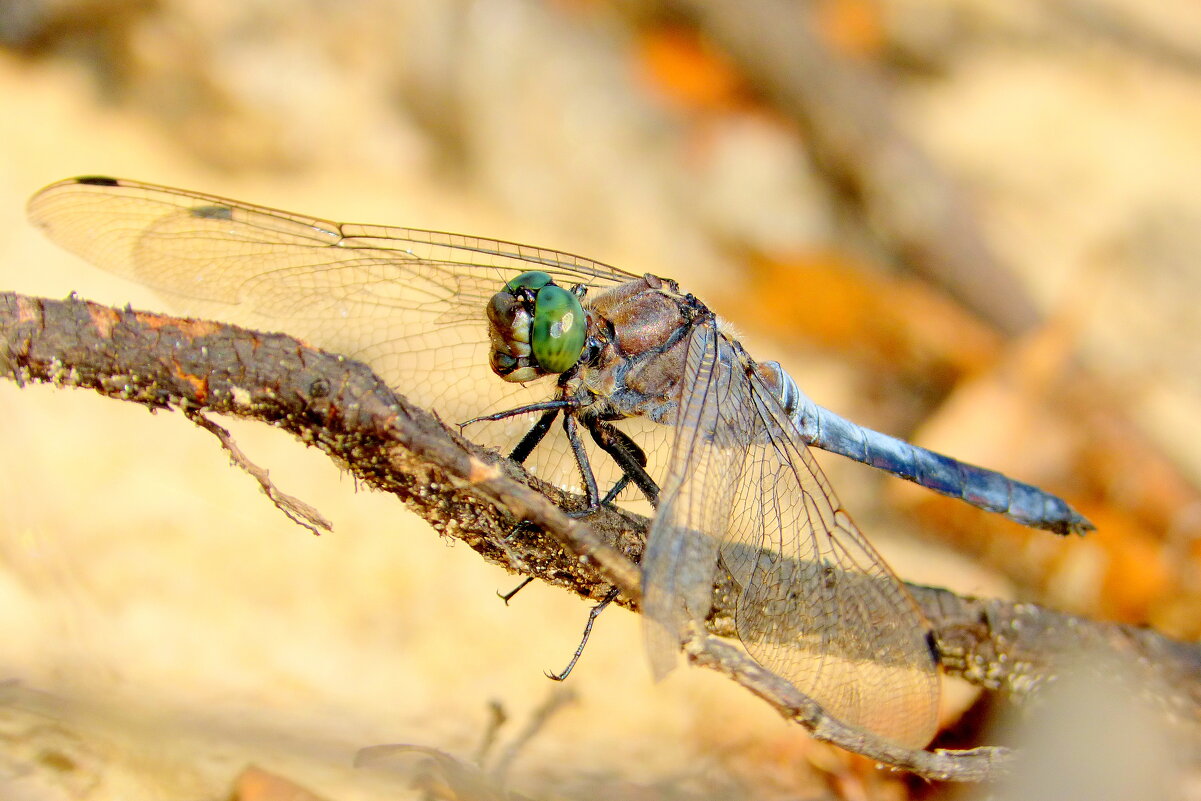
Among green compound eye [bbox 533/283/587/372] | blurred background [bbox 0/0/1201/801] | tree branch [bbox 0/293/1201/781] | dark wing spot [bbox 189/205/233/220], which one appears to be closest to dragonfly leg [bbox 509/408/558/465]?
green compound eye [bbox 533/283/587/372]

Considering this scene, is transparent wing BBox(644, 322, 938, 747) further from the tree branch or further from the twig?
the twig

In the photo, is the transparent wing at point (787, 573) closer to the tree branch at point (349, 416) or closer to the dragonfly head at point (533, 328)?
the tree branch at point (349, 416)

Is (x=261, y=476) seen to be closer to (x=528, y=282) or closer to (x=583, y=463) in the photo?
(x=583, y=463)

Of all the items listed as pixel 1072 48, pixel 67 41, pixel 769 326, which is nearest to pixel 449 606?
pixel 769 326

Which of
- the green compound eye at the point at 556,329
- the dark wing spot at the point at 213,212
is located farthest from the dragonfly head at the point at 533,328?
the dark wing spot at the point at 213,212

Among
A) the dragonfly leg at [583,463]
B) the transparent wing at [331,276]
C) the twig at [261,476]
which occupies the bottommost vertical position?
the twig at [261,476]

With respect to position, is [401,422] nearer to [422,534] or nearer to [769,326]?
[422,534]
